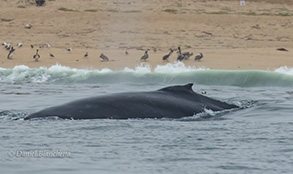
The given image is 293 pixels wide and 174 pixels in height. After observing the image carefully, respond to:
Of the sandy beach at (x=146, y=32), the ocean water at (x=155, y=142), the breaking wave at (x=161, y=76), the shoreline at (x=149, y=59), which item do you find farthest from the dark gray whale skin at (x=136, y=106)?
the sandy beach at (x=146, y=32)

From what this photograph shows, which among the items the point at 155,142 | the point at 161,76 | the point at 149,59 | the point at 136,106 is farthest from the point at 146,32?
the point at 155,142

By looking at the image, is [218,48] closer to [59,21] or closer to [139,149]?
[59,21]

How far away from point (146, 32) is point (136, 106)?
21.3m

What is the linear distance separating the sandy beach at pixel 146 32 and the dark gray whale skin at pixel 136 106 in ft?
38.8

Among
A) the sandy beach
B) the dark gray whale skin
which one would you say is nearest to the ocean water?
the dark gray whale skin

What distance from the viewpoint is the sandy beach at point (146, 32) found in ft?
80.9

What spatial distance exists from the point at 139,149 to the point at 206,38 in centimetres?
2233

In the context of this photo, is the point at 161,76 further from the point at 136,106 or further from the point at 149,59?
the point at 136,106

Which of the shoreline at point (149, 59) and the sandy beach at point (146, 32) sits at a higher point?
the sandy beach at point (146, 32)

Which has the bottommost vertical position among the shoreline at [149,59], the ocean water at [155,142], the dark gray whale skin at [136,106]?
the shoreline at [149,59]

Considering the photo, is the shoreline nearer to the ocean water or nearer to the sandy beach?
the sandy beach

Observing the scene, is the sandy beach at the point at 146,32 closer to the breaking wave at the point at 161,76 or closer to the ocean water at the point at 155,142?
the breaking wave at the point at 161,76

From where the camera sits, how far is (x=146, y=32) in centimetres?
3152

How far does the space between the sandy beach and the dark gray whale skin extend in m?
11.8
